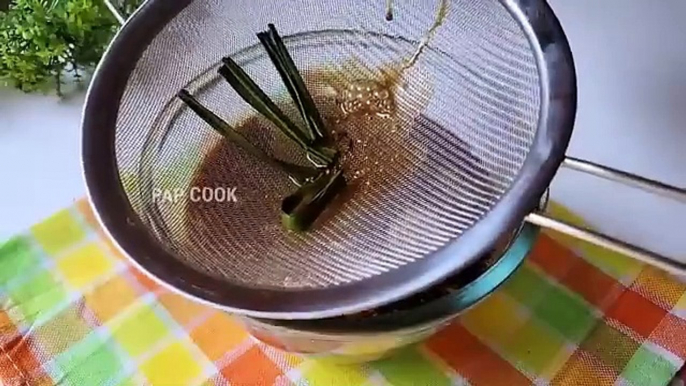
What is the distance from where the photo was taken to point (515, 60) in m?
0.76

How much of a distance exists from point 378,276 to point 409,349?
152 millimetres

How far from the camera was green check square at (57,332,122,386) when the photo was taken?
778 millimetres

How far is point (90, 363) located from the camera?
787 millimetres

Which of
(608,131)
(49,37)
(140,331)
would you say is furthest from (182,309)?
(608,131)

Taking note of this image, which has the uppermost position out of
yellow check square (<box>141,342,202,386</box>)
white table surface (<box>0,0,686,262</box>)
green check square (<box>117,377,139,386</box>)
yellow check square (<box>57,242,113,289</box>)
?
white table surface (<box>0,0,686,262</box>)

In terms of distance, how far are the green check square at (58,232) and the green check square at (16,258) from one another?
13 mm

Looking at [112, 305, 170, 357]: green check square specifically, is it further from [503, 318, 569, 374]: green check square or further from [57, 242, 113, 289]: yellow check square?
[503, 318, 569, 374]: green check square

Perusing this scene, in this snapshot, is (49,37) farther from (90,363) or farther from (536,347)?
(536,347)

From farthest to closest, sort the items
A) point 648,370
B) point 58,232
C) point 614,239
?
→ point 58,232 → point 648,370 → point 614,239

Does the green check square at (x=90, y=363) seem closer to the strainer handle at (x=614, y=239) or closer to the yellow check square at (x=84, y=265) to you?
the yellow check square at (x=84, y=265)

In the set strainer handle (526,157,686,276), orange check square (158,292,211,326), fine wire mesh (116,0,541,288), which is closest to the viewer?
strainer handle (526,157,686,276)

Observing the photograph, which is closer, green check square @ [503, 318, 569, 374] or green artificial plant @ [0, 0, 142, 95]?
green check square @ [503, 318, 569, 374]

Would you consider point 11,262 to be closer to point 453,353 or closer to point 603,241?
point 453,353

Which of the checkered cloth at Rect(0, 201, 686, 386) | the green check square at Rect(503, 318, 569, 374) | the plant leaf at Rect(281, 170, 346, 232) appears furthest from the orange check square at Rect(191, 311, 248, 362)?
the green check square at Rect(503, 318, 569, 374)
